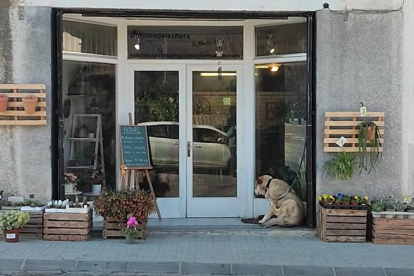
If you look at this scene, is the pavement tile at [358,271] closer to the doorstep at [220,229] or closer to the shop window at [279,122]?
the doorstep at [220,229]

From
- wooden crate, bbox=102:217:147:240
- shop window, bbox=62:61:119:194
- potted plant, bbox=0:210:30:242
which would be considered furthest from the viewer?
shop window, bbox=62:61:119:194

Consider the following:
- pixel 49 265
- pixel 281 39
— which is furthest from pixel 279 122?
pixel 49 265

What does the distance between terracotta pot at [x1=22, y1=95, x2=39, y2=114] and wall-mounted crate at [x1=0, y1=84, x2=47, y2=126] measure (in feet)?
0.19

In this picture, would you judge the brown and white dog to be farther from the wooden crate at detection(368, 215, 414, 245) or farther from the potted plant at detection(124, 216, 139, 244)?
the potted plant at detection(124, 216, 139, 244)

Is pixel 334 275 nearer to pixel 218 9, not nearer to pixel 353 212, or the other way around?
pixel 353 212

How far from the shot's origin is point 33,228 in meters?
7.48

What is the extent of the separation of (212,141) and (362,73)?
266cm

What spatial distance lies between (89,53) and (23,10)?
128cm

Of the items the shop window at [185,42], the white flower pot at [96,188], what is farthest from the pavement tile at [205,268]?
the shop window at [185,42]

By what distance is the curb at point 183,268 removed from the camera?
6332 millimetres

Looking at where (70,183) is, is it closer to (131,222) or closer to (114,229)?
(114,229)

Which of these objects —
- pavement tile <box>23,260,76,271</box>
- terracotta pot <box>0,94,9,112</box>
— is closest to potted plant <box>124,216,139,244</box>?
pavement tile <box>23,260,76,271</box>

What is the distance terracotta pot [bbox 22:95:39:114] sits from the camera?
7.51 m

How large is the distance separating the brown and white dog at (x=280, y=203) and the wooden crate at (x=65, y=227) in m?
2.66
